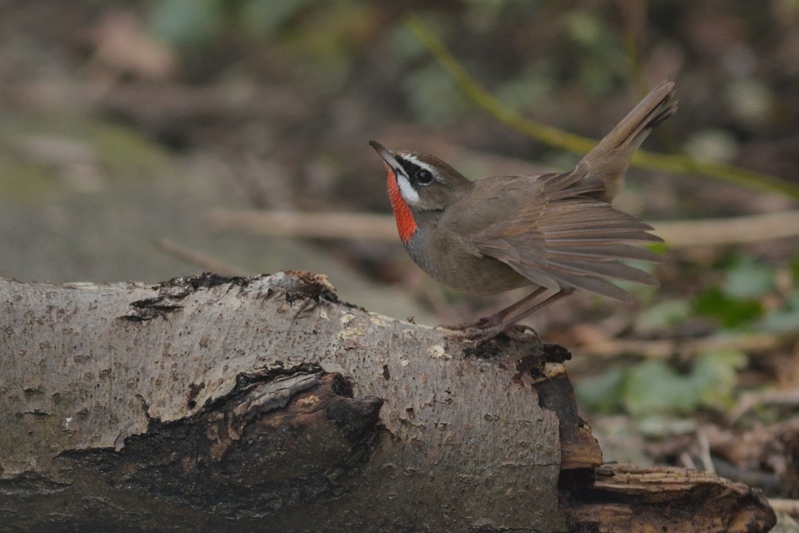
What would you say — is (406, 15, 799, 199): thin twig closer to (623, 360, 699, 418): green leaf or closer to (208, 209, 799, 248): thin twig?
(208, 209, 799, 248): thin twig

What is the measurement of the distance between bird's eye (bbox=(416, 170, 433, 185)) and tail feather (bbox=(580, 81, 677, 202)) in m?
0.64

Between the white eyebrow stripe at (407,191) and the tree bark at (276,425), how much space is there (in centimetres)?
109

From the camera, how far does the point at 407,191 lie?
4141 millimetres

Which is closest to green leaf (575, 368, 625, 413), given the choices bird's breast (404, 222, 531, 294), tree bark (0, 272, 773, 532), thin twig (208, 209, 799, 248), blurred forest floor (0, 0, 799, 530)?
blurred forest floor (0, 0, 799, 530)

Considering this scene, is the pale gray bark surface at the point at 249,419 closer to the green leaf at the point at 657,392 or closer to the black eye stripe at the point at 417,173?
the black eye stripe at the point at 417,173

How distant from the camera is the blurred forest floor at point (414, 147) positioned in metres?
5.24

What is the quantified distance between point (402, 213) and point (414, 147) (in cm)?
461

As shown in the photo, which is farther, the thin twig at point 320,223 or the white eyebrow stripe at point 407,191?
the thin twig at point 320,223

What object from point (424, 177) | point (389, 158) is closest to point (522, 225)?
point (424, 177)

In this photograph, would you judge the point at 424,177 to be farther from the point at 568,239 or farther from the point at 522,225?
the point at 568,239

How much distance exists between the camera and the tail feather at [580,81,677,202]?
13.5ft

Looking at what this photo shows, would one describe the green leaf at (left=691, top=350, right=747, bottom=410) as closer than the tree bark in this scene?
No

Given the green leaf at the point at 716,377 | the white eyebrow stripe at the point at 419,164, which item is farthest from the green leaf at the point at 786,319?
the white eyebrow stripe at the point at 419,164

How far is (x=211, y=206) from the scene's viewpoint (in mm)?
7871
